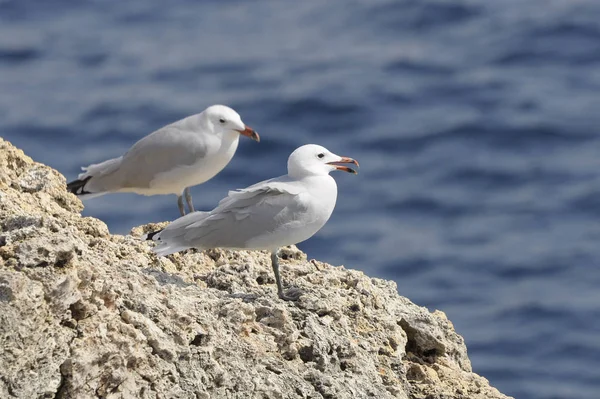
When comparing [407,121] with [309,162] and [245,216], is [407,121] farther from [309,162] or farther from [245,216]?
[245,216]

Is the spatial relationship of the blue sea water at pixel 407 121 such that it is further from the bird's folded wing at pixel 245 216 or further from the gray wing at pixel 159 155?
the bird's folded wing at pixel 245 216

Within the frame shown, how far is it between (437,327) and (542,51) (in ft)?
59.8

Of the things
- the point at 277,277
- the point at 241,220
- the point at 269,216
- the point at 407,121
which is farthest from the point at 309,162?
the point at 407,121

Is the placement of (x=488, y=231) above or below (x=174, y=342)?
above

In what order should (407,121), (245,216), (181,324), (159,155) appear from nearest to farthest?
(181,324) < (245,216) < (159,155) < (407,121)

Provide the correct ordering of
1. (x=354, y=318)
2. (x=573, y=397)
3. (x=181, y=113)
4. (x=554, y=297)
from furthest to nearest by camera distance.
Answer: (x=181, y=113) → (x=554, y=297) → (x=573, y=397) → (x=354, y=318)

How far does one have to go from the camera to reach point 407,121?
73.1 feet

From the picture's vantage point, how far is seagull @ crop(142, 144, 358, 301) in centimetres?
738

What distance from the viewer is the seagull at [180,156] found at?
956 cm

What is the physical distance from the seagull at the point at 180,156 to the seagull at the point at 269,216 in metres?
1.72

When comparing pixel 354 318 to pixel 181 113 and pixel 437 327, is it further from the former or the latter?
pixel 181 113

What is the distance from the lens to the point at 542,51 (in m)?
24.4

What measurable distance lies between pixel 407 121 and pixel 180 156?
13.0m

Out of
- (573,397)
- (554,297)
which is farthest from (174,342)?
(554,297)
